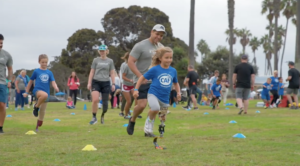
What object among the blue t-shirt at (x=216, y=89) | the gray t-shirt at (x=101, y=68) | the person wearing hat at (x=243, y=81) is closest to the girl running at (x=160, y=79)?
the gray t-shirt at (x=101, y=68)

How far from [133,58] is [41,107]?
2.41 meters

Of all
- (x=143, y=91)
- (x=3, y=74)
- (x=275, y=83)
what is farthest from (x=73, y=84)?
(x=143, y=91)

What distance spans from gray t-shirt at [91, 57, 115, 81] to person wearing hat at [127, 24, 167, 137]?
6.45ft

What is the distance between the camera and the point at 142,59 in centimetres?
869

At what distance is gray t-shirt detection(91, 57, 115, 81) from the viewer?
1064cm

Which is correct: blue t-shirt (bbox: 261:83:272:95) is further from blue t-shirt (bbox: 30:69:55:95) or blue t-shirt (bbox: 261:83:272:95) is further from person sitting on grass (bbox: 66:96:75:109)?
blue t-shirt (bbox: 30:69:55:95)

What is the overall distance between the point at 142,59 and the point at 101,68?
7.53 ft

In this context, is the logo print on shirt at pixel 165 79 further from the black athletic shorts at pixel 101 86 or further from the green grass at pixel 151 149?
the black athletic shorts at pixel 101 86

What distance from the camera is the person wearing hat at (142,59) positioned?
322 inches

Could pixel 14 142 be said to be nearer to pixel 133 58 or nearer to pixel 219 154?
pixel 133 58

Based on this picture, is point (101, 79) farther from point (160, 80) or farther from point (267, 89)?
point (267, 89)

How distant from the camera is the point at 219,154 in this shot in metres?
5.86

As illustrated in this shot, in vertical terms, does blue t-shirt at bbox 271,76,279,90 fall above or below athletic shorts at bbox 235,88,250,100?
above

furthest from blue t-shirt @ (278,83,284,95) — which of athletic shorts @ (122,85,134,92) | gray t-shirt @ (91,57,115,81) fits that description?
gray t-shirt @ (91,57,115,81)
